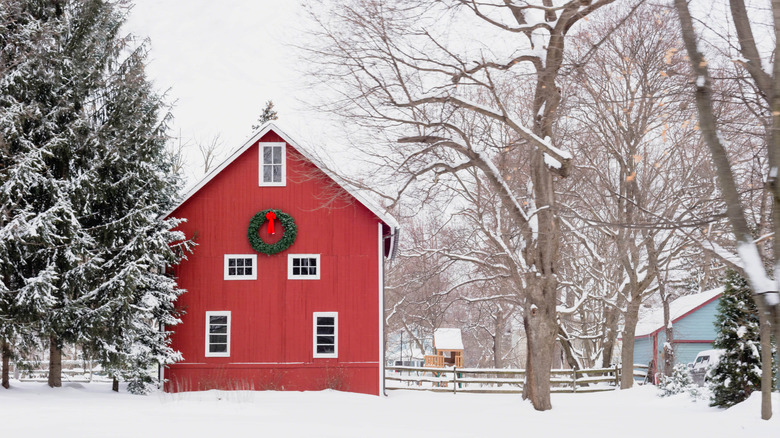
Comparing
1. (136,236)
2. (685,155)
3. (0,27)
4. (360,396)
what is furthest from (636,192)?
(0,27)

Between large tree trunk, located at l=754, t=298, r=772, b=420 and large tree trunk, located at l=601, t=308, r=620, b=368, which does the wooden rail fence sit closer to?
large tree trunk, located at l=601, t=308, r=620, b=368

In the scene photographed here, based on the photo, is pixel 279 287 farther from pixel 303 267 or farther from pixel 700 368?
pixel 700 368

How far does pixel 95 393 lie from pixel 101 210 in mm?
4663

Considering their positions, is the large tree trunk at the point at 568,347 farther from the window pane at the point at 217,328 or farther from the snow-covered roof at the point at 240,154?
the window pane at the point at 217,328

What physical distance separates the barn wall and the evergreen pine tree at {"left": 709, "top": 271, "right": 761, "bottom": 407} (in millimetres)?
9102

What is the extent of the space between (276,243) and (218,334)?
10.0 ft

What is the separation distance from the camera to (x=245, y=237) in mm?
21406

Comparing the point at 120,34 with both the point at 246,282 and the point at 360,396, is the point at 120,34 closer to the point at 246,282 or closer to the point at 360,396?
the point at 246,282

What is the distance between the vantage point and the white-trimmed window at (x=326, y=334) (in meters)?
20.9

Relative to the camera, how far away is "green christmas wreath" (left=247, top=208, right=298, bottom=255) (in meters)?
21.1

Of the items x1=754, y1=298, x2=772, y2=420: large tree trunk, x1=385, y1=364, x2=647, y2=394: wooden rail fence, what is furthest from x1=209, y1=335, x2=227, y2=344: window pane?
x1=754, y1=298, x2=772, y2=420: large tree trunk

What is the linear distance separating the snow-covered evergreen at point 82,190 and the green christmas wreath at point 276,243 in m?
2.07

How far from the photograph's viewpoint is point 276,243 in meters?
21.2

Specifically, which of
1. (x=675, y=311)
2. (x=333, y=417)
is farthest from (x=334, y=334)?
(x=675, y=311)
